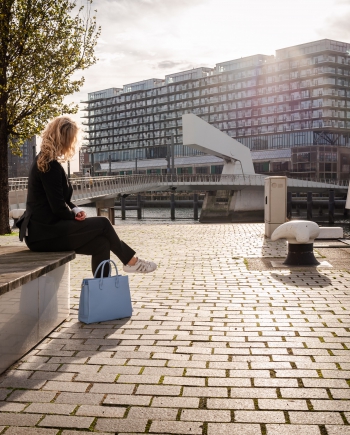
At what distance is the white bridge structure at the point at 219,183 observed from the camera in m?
41.8

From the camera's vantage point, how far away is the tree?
14688mm

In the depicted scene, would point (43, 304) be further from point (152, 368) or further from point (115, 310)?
point (152, 368)

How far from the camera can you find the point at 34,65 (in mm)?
15188

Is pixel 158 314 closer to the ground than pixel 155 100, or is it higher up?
closer to the ground

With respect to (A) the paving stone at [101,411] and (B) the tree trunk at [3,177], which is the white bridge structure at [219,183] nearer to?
(B) the tree trunk at [3,177]

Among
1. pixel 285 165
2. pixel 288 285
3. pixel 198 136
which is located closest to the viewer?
pixel 288 285

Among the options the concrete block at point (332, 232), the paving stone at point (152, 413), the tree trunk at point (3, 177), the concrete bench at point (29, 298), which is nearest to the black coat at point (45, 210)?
the concrete bench at point (29, 298)

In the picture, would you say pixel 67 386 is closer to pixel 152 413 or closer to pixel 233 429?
pixel 152 413

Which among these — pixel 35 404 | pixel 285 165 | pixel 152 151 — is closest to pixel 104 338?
pixel 35 404

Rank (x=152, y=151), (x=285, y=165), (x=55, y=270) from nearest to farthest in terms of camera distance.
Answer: (x=55, y=270)
(x=285, y=165)
(x=152, y=151)

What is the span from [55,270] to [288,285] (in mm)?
2955

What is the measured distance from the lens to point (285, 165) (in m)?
81.6

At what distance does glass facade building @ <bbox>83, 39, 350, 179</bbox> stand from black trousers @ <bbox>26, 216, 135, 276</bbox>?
248ft

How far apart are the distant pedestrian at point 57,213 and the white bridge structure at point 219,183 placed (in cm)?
3302
